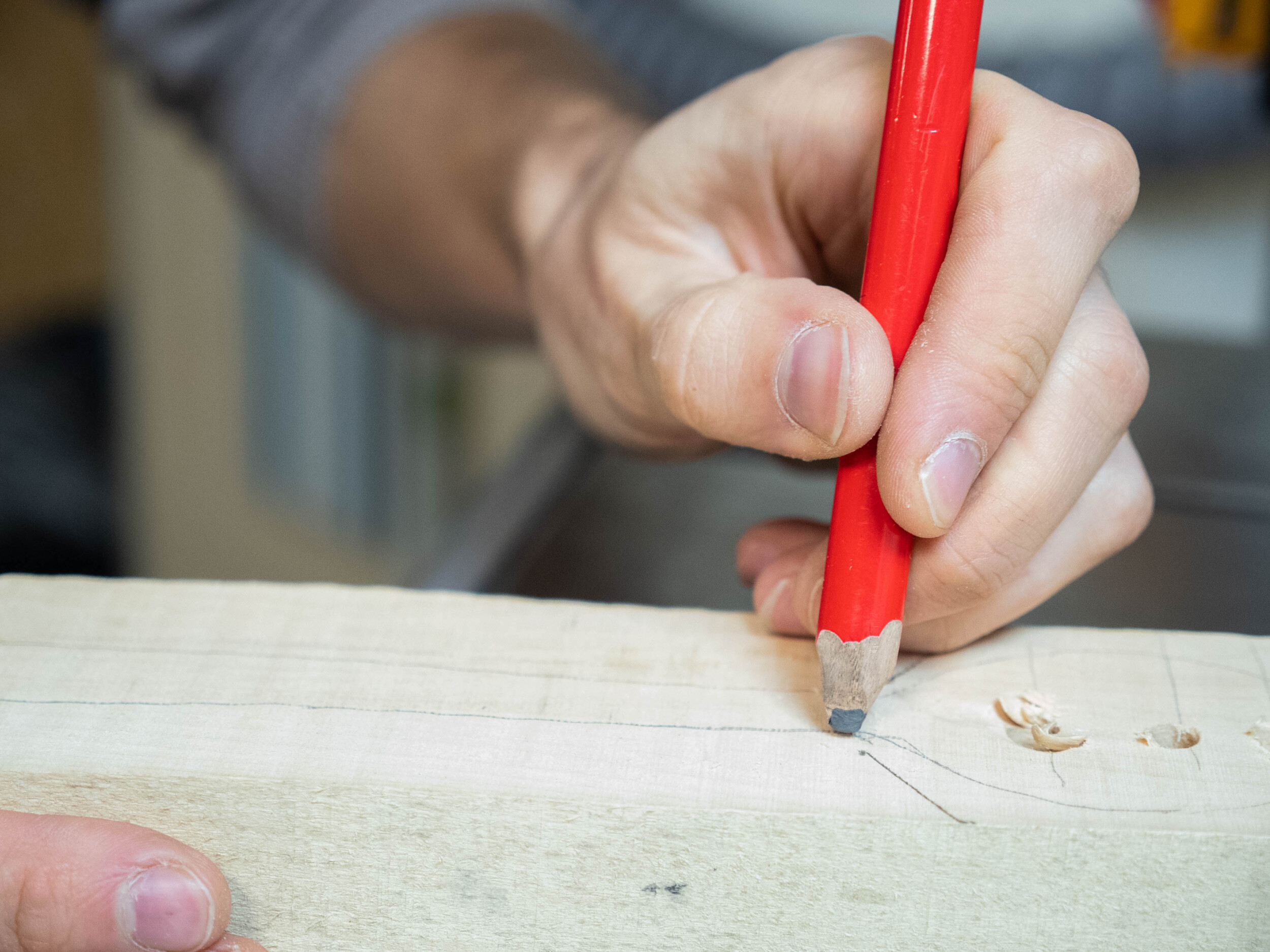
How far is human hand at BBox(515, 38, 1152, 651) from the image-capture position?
0.38 meters

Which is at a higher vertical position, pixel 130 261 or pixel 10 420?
pixel 130 261

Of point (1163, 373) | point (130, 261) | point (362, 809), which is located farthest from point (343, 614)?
point (130, 261)

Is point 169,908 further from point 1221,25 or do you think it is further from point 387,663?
point 1221,25

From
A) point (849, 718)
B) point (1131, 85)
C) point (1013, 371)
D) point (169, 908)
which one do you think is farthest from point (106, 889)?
point (1131, 85)

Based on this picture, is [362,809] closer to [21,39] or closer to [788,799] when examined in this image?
[788,799]

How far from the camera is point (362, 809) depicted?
1.20ft

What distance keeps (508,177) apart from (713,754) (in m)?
0.63

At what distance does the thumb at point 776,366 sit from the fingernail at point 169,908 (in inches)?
10.7

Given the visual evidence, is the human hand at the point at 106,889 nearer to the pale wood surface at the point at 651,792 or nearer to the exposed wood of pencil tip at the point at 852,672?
the pale wood surface at the point at 651,792

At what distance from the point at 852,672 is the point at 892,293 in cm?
15

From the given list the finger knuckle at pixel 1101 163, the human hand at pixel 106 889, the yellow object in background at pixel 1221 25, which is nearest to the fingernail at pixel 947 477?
the finger knuckle at pixel 1101 163

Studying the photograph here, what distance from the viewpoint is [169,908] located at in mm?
364

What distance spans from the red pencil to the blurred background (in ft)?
1.08

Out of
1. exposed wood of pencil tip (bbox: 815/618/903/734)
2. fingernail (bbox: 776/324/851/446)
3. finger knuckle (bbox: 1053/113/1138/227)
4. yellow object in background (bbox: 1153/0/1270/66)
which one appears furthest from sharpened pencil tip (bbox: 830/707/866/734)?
yellow object in background (bbox: 1153/0/1270/66)
